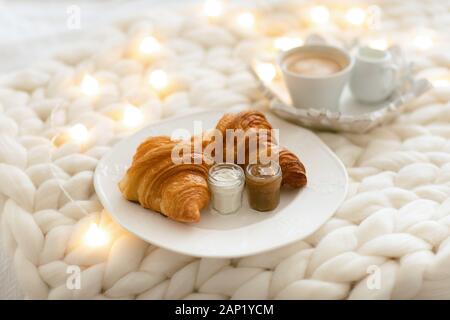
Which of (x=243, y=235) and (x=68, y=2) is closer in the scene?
(x=243, y=235)

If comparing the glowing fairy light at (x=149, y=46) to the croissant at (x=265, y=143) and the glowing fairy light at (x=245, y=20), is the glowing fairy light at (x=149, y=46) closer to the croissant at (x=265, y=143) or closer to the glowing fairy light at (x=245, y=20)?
the glowing fairy light at (x=245, y=20)

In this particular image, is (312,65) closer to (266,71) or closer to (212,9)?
(266,71)

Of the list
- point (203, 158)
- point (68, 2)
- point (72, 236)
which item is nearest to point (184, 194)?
point (203, 158)

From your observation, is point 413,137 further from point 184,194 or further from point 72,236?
point 72,236

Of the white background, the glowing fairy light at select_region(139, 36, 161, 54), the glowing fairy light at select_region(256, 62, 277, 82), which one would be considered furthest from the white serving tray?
the white background

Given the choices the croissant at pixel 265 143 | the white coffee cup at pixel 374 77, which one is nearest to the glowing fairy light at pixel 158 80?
the croissant at pixel 265 143

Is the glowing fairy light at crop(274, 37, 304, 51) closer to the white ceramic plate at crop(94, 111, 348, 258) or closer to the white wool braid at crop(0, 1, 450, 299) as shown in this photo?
the white wool braid at crop(0, 1, 450, 299)
